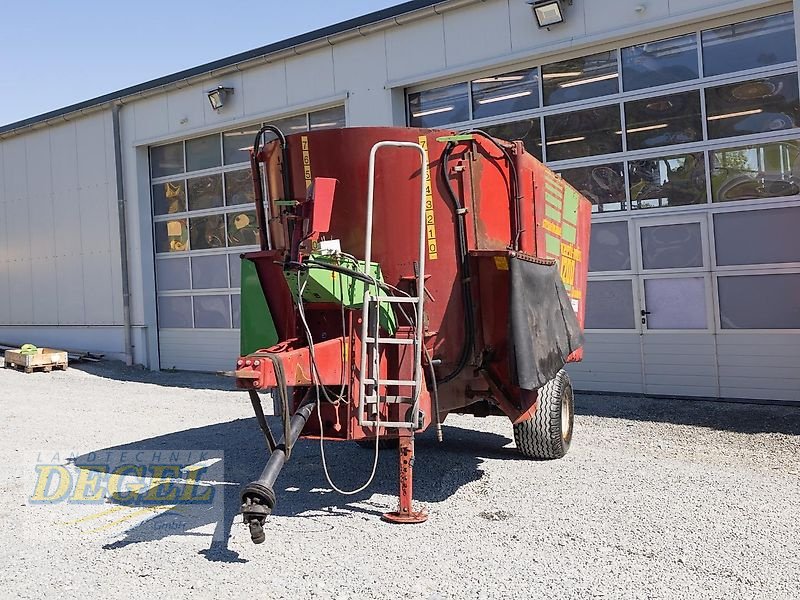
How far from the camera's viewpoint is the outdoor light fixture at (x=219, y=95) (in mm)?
13281

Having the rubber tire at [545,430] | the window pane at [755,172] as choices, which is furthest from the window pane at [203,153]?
the rubber tire at [545,430]

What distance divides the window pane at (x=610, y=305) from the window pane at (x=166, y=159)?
8488mm

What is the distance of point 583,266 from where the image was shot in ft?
25.5

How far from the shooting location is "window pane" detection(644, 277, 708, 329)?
30.5 feet

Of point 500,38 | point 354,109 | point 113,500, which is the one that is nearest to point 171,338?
point 354,109

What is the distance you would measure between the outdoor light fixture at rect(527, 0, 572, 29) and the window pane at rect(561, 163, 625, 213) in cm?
196

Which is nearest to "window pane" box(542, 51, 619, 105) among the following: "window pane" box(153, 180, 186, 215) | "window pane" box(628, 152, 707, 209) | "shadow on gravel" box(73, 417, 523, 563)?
"window pane" box(628, 152, 707, 209)

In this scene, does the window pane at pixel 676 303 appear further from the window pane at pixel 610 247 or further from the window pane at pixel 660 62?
the window pane at pixel 660 62

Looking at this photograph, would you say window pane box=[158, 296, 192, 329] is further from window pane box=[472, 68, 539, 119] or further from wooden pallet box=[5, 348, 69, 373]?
window pane box=[472, 68, 539, 119]

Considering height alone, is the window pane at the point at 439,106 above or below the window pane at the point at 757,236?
above

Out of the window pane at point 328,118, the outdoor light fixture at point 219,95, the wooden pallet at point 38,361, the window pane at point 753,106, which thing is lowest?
the wooden pallet at point 38,361

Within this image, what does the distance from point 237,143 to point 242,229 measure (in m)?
1.59

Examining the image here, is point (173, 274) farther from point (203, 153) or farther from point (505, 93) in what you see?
point (505, 93)

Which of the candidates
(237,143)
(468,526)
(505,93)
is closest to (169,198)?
(237,143)
